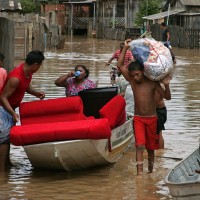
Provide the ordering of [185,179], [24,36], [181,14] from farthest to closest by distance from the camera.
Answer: [181,14] → [24,36] → [185,179]

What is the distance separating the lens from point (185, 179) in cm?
840

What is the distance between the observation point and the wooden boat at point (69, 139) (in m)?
9.59

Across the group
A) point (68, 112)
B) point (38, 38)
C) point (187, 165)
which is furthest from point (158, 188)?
point (38, 38)

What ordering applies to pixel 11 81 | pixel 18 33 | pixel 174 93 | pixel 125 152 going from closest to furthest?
pixel 11 81 < pixel 125 152 < pixel 174 93 < pixel 18 33

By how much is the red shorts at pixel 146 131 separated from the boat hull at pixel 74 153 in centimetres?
50

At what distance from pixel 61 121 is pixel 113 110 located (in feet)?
2.46

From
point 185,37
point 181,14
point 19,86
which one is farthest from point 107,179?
point 181,14

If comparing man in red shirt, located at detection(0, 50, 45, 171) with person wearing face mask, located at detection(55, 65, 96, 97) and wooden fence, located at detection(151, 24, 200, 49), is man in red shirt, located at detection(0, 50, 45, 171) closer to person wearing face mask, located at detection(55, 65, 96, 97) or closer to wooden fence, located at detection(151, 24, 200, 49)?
person wearing face mask, located at detection(55, 65, 96, 97)

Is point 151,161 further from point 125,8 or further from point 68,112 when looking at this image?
point 125,8

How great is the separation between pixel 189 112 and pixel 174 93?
147 inches

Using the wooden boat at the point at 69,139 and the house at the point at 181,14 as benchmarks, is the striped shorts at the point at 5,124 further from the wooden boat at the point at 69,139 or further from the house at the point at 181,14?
the house at the point at 181,14

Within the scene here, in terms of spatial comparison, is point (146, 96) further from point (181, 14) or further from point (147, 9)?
point (147, 9)

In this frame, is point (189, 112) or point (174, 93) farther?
point (174, 93)

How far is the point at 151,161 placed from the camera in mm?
10211
